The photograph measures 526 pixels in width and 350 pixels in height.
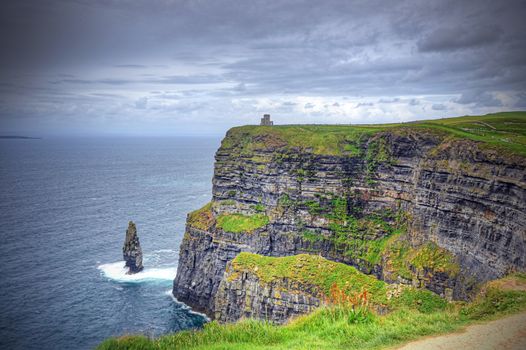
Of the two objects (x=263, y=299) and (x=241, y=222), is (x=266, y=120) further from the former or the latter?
(x=263, y=299)

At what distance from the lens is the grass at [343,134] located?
60.3 meters

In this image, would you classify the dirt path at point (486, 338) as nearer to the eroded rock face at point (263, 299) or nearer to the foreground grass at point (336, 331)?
the foreground grass at point (336, 331)

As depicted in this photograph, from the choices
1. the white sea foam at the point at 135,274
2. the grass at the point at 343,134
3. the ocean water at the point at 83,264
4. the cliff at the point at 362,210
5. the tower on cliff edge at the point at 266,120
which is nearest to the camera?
the cliff at the point at 362,210

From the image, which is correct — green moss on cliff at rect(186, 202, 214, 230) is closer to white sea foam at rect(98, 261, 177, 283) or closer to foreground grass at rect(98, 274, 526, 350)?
white sea foam at rect(98, 261, 177, 283)

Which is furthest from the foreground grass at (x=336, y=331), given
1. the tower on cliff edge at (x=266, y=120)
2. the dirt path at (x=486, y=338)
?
the tower on cliff edge at (x=266, y=120)

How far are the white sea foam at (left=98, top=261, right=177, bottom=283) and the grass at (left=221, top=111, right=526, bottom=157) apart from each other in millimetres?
28625

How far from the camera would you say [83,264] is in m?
79.6

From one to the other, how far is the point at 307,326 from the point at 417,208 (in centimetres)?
4215

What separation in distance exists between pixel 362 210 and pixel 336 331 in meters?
49.9

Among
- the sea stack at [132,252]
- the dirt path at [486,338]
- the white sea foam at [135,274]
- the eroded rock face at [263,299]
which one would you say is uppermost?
the dirt path at [486,338]

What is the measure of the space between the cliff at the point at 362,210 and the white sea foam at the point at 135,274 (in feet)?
29.2

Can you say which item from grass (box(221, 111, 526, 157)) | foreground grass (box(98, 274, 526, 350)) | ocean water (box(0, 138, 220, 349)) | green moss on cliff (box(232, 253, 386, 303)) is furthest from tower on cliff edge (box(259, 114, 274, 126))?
foreground grass (box(98, 274, 526, 350))

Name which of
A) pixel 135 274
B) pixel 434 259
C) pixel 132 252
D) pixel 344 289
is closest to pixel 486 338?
pixel 344 289

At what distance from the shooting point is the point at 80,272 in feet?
248
